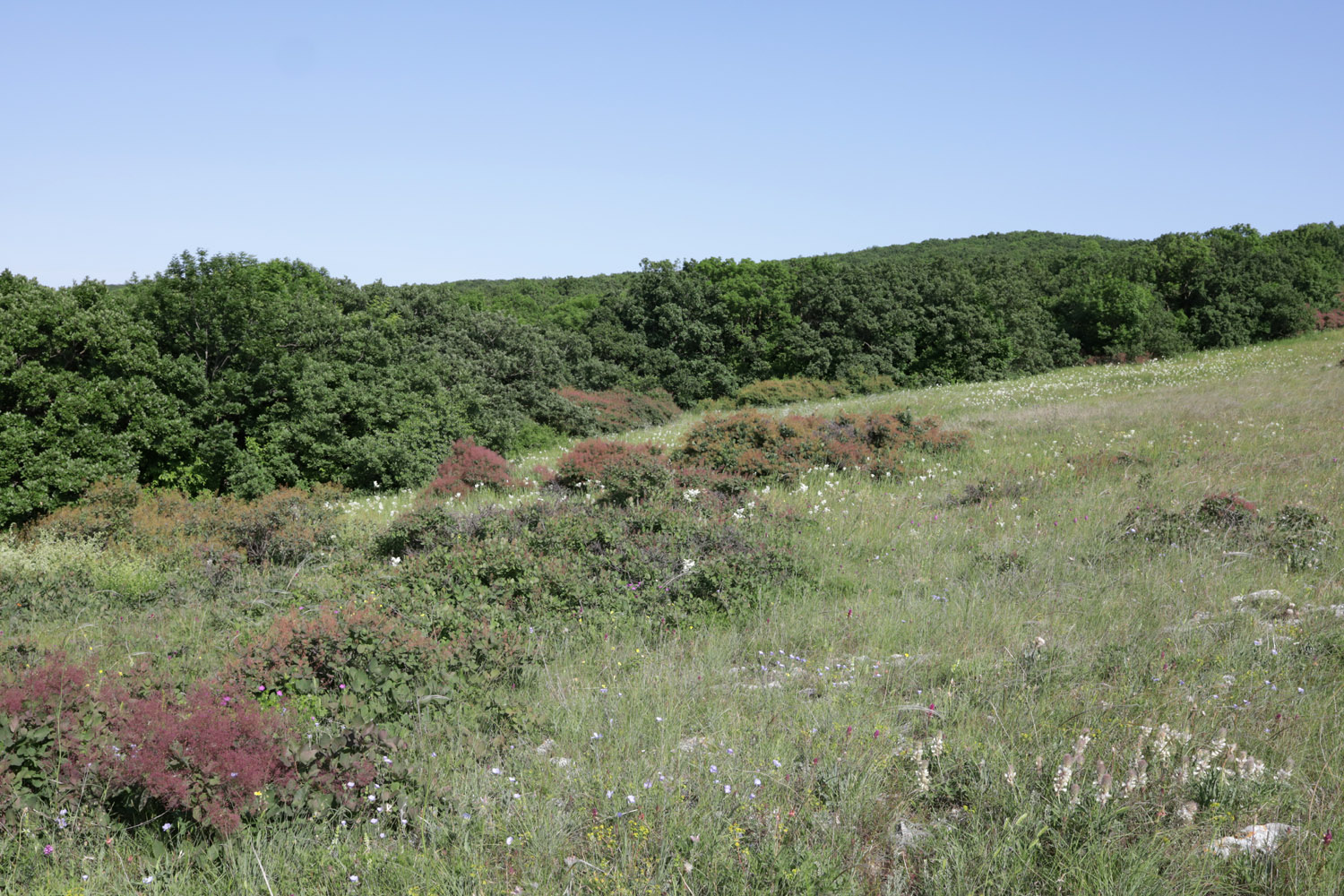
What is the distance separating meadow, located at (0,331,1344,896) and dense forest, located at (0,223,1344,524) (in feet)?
30.0

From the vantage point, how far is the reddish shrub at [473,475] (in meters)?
13.5

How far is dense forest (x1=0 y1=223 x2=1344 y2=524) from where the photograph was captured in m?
15.9

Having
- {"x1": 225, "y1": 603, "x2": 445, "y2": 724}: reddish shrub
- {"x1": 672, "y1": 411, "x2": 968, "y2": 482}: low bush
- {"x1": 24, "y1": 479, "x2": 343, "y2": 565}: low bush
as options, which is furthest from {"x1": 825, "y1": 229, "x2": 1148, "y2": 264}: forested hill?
{"x1": 225, "y1": 603, "x2": 445, "y2": 724}: reddish shrub

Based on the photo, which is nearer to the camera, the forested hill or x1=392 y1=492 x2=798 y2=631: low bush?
x1=392 y1=492 x2=798 y2=631: low bush

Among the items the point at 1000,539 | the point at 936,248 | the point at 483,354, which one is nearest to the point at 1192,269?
the point at 936,248

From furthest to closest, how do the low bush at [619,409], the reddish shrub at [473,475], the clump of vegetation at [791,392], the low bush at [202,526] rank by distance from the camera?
the clump of vegetation at [791,392]
the low bush at [619,409]
the reddish shrub at [473,475]
the low bush at [202,526]

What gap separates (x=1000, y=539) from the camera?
768 cm

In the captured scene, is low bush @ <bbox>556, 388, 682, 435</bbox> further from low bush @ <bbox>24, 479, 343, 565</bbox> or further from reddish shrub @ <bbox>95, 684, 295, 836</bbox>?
reddish shrub @ <bbox>95, 684, 295, 836</bbox>

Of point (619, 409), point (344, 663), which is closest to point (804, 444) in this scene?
point (344, 663)

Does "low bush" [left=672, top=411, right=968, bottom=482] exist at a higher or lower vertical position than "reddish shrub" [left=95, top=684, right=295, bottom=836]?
higher

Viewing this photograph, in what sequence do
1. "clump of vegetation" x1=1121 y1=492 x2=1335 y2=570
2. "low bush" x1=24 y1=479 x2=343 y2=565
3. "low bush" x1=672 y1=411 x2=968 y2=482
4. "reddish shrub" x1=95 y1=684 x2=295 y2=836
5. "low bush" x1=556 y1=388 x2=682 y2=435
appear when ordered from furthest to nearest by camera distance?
"low bush" x1=556 y1=388 x2=682 y2=435, "low bush" x1=672 y1=411 x2=968 y2=482, "low bush" x1=24 y1=479 x2=343 y2=565, "clump of vegetation" x1=1121 y1=492 x2=1335 y2=570, "reddish shrub" x1=95 y1=684 x2=295 y2=836

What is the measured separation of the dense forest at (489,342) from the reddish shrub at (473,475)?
4.25 meters

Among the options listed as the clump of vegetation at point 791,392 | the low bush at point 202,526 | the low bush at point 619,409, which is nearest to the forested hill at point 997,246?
the clump of vegetation at point 791,392

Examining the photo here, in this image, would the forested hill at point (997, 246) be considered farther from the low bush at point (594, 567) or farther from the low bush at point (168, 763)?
the low bush at point (168, 763)
